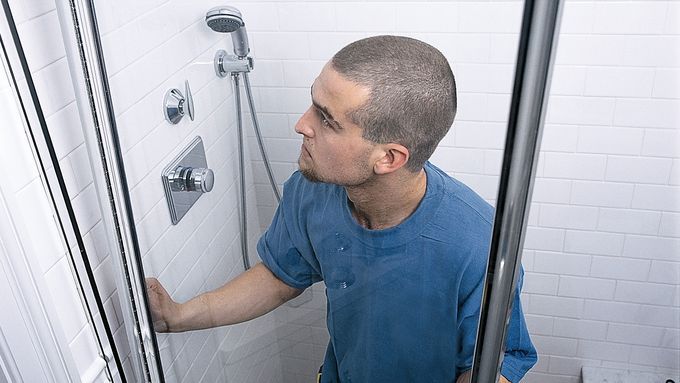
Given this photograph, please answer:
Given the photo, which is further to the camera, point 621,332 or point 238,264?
point 621,332

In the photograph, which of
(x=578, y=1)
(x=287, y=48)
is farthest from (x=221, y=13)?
(x=578, y=1)

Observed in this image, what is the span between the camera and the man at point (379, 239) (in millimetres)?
1009

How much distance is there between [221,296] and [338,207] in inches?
13.0

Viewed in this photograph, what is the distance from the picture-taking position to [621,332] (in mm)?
1987

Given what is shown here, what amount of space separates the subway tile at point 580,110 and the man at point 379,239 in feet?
1.91

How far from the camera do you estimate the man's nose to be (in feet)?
3.58

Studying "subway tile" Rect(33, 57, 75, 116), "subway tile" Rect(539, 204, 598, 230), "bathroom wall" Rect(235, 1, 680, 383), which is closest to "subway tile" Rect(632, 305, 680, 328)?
"bathroom wall" Rect(235, 1, 680, 383)

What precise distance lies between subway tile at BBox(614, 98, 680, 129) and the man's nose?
90cm

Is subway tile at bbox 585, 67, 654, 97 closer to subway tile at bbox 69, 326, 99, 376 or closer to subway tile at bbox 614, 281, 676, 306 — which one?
subway tile at bbox 614, 281, 676, 306

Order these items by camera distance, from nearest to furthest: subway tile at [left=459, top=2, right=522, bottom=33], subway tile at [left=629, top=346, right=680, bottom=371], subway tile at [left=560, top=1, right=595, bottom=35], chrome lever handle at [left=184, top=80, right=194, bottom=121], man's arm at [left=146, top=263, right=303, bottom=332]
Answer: subway tile at [left=459, top=2, right=522, bottom=33], chrome lever handle at [left=184, top=80, right=194, bottom=121], man's arm at [left=146, top=263, right=303, bottom=332], subway tile at [left=560, top=1, right=595, bottom=35], subway tile at [left=629, top=346, right=680, bottom=371]

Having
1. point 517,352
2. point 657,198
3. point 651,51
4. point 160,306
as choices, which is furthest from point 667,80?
point 160,306

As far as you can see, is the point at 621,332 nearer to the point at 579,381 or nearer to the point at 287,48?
the point at 579,381

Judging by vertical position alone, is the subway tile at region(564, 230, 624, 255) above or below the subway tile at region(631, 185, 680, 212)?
below

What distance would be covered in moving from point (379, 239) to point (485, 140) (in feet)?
1.05
